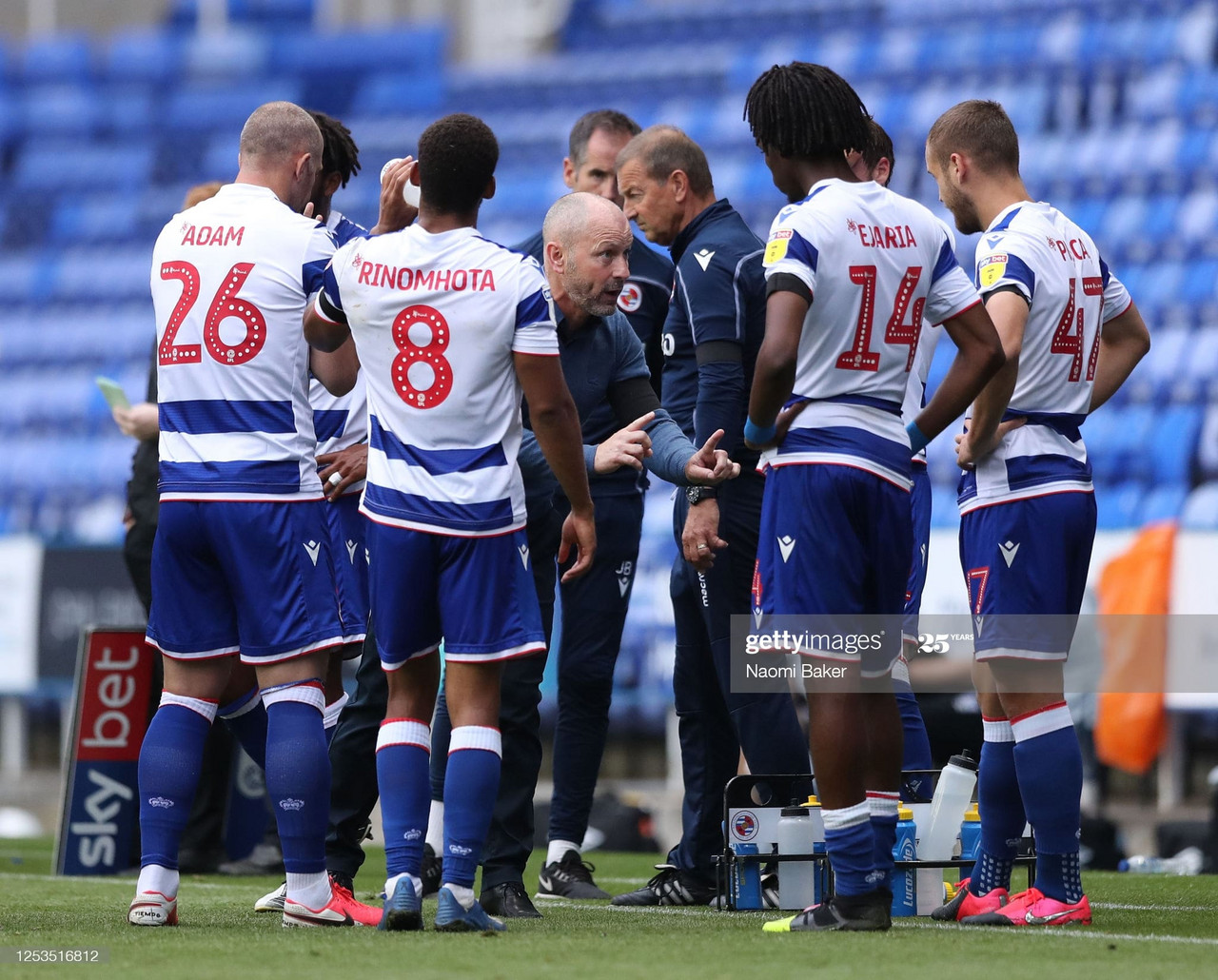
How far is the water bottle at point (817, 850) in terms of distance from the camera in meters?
4.64

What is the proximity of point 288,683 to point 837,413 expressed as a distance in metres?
1.46

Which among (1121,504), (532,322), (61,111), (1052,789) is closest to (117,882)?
(532,322)

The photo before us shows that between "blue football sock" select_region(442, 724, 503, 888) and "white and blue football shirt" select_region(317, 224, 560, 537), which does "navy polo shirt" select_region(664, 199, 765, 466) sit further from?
"blue football sock" select_region(442, 724, 503, 888)

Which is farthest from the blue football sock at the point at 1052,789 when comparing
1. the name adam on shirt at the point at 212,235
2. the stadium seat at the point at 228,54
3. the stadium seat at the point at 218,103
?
the stadium seat at the point at 228,54

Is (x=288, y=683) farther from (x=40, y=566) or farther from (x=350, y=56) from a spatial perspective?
(x=350, y=56)

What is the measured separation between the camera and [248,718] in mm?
4742

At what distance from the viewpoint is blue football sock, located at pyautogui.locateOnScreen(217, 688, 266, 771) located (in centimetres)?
472

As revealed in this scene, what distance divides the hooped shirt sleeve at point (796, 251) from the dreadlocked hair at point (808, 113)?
0.23 meters

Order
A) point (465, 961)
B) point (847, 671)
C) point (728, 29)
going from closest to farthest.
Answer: point (465, 961) < point (847, 671) < point (728, 29)

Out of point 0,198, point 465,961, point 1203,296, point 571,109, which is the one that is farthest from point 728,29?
point 465,961

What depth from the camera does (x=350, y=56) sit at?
25562 millimetres

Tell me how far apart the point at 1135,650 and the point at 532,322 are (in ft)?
25.4

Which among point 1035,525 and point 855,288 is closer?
point 855,288

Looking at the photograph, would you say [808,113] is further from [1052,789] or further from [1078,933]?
[1078,933]
